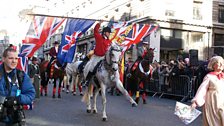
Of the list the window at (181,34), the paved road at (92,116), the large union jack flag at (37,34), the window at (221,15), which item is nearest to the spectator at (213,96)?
the paved road at (92,116)

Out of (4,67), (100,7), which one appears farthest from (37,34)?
(100,7)

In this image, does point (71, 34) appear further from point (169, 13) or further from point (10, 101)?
point (169, 13)

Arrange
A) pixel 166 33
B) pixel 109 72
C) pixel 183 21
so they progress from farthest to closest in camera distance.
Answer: pixel 183 21 < pixel 166 33 < pixel 109 72

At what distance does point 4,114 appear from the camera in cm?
427

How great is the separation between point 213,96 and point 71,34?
29.5 feet

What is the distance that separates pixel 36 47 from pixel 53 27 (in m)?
1.28

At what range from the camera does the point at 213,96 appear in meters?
6.89

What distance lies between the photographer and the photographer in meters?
4.27

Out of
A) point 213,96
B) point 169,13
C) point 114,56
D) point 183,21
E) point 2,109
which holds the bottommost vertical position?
point 213,96

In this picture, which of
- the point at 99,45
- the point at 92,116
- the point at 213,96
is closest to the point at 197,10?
the point at 99,45

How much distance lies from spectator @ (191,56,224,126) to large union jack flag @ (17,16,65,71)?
7.59 m

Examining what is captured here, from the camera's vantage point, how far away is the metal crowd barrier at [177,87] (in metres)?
17.1

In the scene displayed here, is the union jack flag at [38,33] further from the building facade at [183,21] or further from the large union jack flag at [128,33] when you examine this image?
the building facade at [183,21]

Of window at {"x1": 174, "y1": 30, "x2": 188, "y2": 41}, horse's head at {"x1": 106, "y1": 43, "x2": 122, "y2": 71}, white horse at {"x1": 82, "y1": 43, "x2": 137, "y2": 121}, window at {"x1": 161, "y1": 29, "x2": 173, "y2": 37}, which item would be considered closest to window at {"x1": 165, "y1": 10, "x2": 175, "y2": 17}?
window at {"x1": 161, "y1": 29, "x2": 173, "y2": 37}
